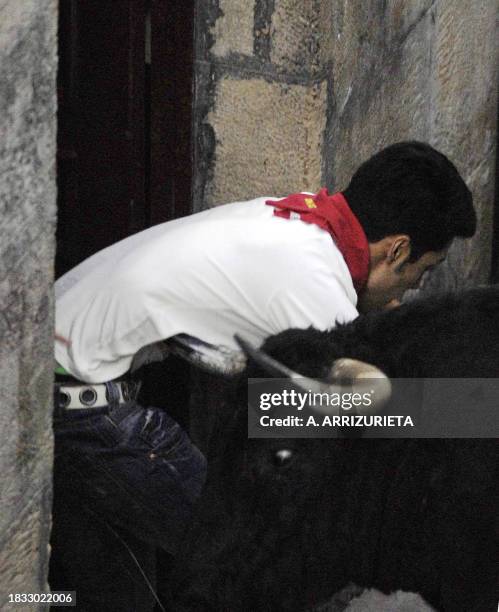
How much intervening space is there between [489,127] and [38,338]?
3.69 m

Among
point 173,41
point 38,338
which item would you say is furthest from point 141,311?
point 173,41

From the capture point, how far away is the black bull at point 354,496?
11.2 feet

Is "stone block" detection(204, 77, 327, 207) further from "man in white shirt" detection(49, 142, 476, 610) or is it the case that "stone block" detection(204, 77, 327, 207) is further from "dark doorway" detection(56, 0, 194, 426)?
"man in white shirt" detection(49, 142, 476, 610)

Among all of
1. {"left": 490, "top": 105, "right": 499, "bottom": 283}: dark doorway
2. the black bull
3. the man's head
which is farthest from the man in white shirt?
{"left": 490, "top": 105, "right": 499, "bottom": 283}: dark doorway

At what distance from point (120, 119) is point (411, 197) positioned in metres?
1.38

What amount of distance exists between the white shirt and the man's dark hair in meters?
0.28

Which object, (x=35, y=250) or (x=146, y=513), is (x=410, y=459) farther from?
(x=35, y=250)

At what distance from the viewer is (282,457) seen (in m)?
3.39

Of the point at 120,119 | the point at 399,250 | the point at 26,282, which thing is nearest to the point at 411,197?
the point at 399,250

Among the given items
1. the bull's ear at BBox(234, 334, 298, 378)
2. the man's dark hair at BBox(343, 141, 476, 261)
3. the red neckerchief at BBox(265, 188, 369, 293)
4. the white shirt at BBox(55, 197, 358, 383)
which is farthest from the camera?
the man's dark hair at BBox(343, 141, 476, 261)

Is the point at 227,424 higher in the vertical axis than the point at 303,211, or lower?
lower

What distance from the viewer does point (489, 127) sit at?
6.57 m

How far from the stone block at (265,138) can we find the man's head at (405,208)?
824mm

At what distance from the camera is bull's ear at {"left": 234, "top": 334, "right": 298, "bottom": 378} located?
3342 mm
